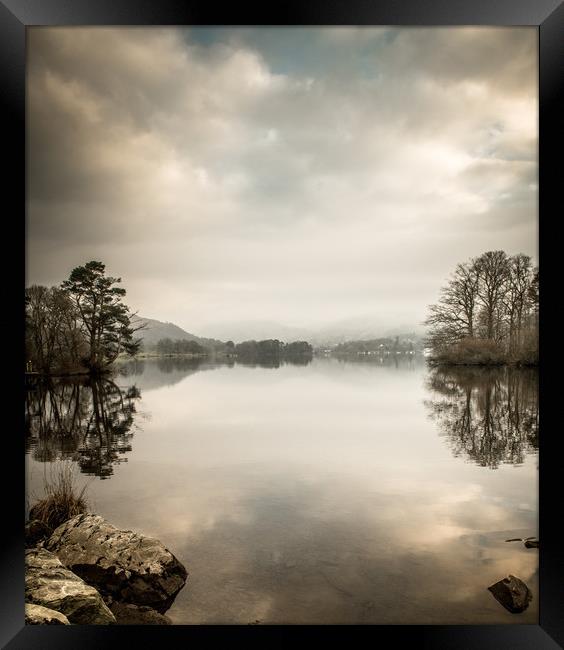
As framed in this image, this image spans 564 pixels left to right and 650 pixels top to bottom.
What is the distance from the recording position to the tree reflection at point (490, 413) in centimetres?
581

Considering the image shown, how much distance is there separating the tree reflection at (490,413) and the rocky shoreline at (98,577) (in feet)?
13.3

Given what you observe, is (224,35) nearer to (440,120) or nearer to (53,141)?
(53,141)

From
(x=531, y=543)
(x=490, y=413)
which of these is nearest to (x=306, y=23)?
(x=531, y=543)

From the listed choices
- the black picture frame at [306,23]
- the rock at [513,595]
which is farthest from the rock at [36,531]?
the rock at [513,595]

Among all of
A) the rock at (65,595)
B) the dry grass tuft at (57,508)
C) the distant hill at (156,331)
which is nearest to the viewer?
the rock at (65,595)

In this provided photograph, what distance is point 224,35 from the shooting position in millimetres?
4402

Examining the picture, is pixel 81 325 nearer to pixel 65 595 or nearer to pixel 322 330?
pixel 322 330

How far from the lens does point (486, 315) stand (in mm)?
9062

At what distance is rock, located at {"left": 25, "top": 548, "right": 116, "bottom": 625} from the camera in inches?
84.6

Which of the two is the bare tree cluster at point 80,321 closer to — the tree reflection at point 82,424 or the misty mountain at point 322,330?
the tree reflection at point 82,424

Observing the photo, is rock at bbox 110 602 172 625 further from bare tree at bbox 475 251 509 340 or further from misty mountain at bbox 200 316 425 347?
bare tree at bbox 475 251 509 340

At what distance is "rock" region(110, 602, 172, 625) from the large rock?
0.04 meters

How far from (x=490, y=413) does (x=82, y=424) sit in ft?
21.7

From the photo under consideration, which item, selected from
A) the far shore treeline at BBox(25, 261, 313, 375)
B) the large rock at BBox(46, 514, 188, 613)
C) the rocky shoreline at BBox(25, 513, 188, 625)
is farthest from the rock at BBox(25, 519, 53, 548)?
the far shore treeline at BBox(25, 261, 313, 375)
